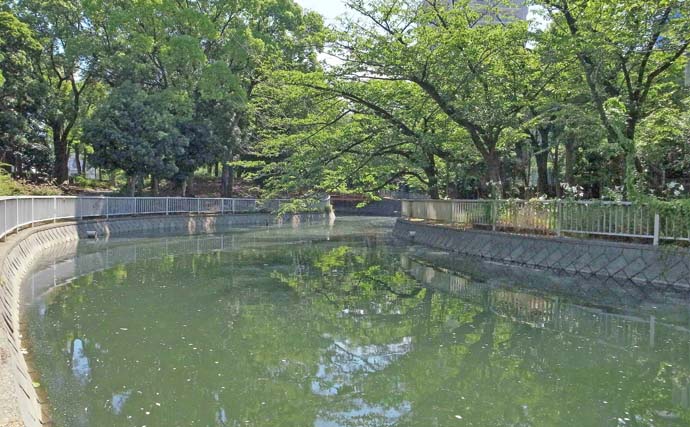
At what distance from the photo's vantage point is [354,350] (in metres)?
6.50

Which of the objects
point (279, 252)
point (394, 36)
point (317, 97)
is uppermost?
point (394, 36)

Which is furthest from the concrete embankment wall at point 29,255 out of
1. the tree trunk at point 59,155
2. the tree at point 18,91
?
the tree trunk at point 59,155

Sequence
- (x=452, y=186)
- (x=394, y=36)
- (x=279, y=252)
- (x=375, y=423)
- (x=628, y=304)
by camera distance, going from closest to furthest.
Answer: (x=375, y=423), (x=628, y=304), (x=394, y=36), (x=279, y=252), (x=452, y=186)

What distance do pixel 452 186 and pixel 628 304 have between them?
16.3m

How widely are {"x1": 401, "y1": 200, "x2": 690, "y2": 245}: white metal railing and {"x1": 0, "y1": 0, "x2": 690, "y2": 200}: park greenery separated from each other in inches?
21.8

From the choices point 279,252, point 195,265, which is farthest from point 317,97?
point 195,265

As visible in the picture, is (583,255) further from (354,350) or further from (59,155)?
(59,155)

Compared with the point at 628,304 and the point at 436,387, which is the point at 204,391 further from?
the point at 628,304

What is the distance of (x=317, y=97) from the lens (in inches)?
679

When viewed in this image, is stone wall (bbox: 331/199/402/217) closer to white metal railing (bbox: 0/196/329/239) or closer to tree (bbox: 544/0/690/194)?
white metal railing (bbox: 0/196/329/239)

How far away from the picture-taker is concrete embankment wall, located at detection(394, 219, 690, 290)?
10.2 meters

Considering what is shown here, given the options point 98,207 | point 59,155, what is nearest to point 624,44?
point 98,207

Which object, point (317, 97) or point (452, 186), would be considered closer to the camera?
point (317, 97)

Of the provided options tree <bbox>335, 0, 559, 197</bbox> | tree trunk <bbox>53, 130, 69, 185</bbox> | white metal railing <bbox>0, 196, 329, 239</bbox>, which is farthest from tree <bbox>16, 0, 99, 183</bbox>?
tree <bbox>335, 0, 559, 197</bbox>
